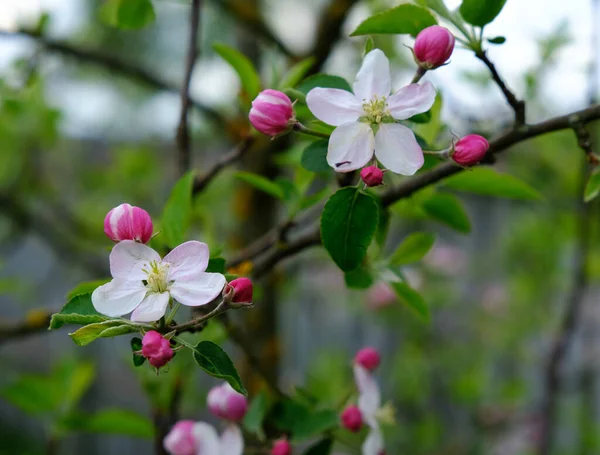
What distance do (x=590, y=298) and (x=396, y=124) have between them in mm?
2379

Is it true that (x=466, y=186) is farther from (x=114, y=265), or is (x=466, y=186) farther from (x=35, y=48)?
(x=35, y=48)

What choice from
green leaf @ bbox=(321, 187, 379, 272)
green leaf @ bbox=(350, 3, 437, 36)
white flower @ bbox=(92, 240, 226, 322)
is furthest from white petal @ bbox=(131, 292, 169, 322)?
green leaf @ bbox=(350, 3, 437, 36)

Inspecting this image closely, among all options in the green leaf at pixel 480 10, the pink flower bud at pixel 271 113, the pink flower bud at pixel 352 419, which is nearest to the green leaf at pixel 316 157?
the pink flower bud at pixel 271 113

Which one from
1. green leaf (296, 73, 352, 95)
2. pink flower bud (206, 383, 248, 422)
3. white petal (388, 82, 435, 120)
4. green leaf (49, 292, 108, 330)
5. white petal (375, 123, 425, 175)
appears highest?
white petal (388, 82, 435, 120)

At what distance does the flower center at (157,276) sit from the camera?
0.36 meters

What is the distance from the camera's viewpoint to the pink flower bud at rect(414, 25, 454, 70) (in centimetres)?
38

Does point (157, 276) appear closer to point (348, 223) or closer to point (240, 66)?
point (348, 223)

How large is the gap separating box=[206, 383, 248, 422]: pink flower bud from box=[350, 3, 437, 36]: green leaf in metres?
0.29

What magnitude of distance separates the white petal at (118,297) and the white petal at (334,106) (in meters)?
0.15

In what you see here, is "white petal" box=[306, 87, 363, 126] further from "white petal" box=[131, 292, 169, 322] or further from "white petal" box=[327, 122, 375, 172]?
"white petal" box=[131, 292, 169, 322]

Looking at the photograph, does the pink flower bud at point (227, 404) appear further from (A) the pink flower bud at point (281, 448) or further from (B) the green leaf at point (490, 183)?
(B) the green leaf at point (490, 183)

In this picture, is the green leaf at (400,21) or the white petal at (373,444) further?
the white petal at (373,444)

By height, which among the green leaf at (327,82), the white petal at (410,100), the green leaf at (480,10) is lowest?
the green leaf at (327,82)

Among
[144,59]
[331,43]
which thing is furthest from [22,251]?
[331,43]
